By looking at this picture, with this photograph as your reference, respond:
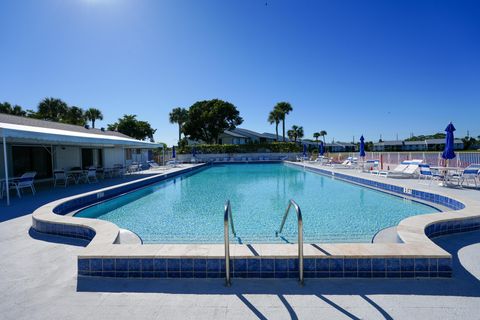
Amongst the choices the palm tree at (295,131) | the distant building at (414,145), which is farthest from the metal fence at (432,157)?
the distant building at (414,145)

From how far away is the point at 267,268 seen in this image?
2812 mm

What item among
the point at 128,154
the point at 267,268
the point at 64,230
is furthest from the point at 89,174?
the point at 128,154

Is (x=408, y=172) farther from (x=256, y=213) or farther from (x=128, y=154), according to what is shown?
(x=128, y=154)

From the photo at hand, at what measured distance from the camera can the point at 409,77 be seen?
21.7 m

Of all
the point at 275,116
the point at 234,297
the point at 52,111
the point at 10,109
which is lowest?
the point at 234,297

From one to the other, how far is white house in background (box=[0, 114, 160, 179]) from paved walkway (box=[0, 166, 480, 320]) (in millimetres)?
6806

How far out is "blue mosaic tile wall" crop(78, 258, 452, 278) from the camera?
8.95 feet

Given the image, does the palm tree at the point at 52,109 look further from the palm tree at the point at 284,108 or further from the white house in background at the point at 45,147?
the palm tree at the point at 284,108

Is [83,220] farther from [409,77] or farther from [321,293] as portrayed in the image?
[409,77]

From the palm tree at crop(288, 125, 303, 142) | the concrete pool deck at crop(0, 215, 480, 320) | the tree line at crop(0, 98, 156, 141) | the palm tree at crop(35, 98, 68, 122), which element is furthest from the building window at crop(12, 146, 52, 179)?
the palm tree at crop(288, 125, 303, 142)

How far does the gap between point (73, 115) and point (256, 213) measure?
124 ft

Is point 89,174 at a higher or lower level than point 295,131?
lower

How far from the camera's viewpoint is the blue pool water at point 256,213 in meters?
4.91

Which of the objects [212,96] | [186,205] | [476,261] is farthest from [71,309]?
[212,96]
